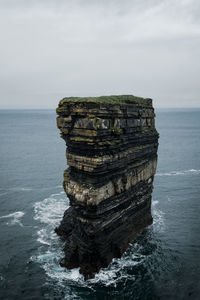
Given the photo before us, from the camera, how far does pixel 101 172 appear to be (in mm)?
26688

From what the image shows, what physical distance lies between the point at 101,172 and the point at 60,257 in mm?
12935

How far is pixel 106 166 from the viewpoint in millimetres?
26938

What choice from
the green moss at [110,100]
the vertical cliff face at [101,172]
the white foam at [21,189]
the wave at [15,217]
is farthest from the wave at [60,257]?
the green moss at [110,100]

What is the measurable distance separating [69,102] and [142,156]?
12951 mm

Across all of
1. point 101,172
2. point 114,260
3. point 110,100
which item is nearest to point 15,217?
point 114,260

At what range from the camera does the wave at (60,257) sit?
89.1 ft

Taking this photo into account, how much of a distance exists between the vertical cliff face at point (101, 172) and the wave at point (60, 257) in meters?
0.93

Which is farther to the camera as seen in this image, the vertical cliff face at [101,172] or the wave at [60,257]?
the wave at [60,257]

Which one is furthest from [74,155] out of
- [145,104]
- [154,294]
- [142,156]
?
[154,294]

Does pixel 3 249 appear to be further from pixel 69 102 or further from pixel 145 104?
pixel 145 104

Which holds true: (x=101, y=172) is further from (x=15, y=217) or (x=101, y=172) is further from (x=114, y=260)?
(x=15, y=217)

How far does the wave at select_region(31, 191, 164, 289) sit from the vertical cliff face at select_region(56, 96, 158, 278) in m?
0.93

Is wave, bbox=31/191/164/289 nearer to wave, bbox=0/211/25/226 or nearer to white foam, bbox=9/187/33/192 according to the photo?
wave, bbox=0/211/25/226

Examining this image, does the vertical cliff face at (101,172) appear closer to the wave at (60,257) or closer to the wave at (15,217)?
the wave at (60,257)
